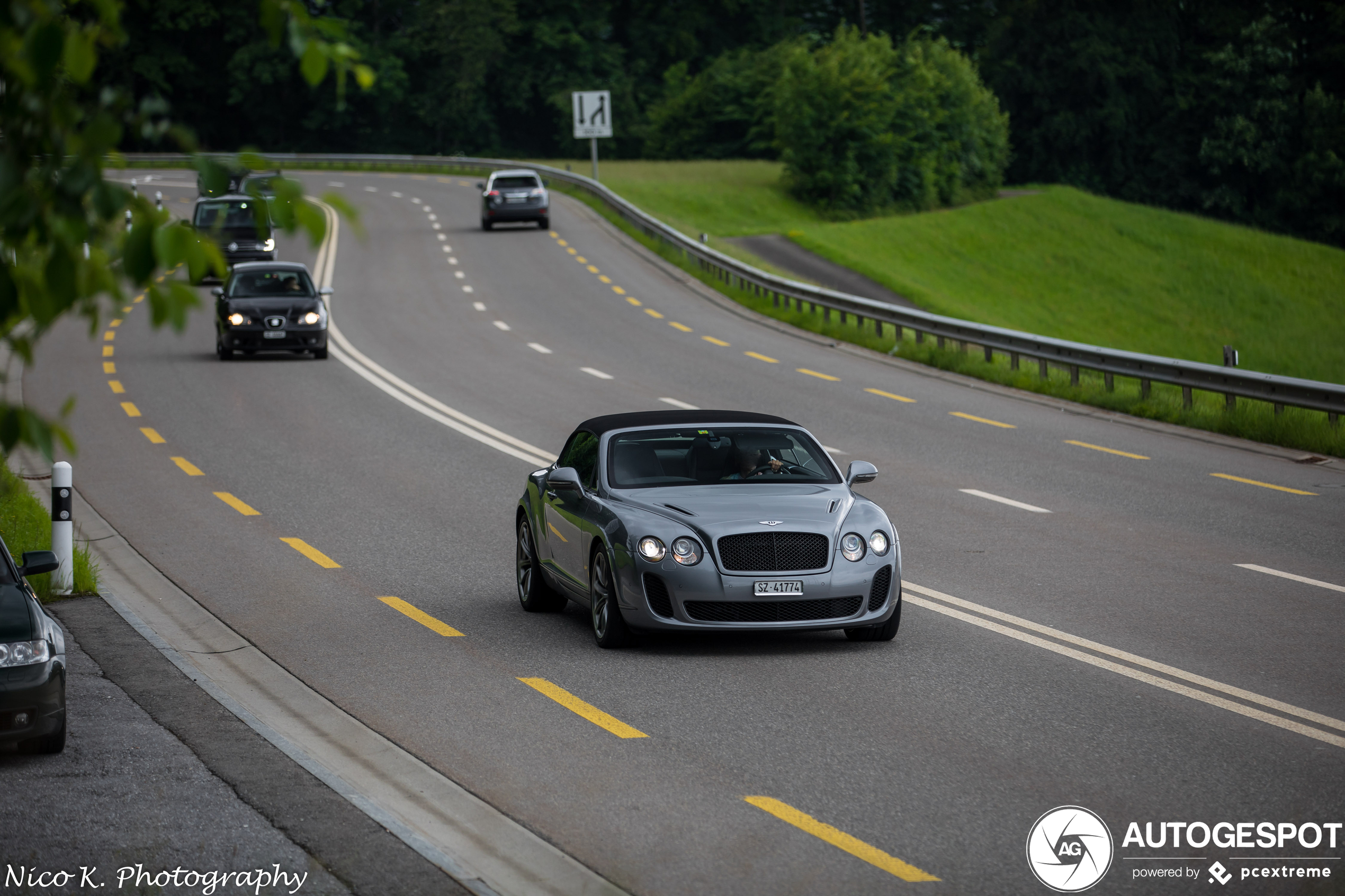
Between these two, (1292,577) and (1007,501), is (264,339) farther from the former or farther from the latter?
(1292,577)

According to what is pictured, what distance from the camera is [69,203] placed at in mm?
3625

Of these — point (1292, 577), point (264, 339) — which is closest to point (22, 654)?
point (1292, 577)

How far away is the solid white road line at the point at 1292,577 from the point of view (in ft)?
38.9

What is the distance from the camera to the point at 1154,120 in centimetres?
9819

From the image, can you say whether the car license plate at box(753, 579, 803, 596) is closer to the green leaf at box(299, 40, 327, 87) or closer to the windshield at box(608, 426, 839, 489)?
the windshield at box(608, 426, 839, 489)

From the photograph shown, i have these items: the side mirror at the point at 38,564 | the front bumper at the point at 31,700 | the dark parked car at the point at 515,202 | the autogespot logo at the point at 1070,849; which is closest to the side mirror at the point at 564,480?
the side mirror at the point at 38,564

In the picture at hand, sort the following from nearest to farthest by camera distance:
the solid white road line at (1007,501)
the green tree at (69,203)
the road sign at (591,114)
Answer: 1. the green tree at (69,203)
2. the solid white road line at (1007,501)
3. the road sign at (591,114)

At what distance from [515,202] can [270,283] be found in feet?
76.1

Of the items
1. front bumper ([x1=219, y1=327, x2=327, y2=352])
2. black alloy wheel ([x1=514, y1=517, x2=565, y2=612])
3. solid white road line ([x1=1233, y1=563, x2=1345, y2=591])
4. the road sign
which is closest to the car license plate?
black alloy wheel ([x1=514, y1=517, x2=565, y2=612])

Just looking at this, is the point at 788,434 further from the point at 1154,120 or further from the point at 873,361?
the point at 1154,120

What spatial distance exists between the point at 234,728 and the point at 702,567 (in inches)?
113

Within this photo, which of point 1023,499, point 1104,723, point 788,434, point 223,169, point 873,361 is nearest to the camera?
point 223,169

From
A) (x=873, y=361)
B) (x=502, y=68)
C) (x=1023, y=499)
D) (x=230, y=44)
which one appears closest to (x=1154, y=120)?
(x=502, y=68)

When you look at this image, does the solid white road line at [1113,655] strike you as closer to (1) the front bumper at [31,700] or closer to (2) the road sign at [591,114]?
(1) the front bumper at [31,700]
